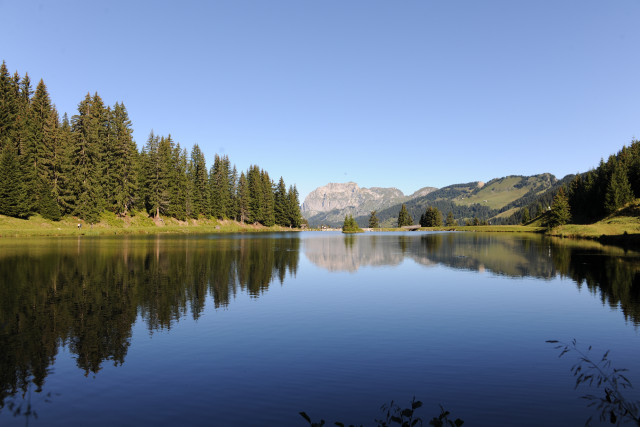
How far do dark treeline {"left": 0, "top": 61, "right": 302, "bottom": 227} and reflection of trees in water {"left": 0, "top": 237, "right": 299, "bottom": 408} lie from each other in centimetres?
5016

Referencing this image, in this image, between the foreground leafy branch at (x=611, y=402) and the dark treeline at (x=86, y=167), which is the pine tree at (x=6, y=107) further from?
the foreground leafy branch at (x=611, y=402)

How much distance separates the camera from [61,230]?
8081 cm

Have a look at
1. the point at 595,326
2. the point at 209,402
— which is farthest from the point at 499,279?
the point at 209,402

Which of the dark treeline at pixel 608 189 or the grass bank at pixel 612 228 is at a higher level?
the dark treeline at pixel 608 189

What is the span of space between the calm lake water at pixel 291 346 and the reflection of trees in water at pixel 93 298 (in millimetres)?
110

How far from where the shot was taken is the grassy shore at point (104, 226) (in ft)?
253

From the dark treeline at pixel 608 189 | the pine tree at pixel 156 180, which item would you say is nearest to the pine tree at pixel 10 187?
the pine tree at pixel 156 180

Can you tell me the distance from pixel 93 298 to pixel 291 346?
45.7ft

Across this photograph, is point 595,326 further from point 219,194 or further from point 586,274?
point 219,194

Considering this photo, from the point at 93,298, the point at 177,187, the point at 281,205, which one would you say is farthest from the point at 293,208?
the point at 93,298

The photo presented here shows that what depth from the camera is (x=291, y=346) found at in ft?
50.8

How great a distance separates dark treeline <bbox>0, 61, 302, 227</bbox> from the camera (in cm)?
8369

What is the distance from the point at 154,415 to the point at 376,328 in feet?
36.1

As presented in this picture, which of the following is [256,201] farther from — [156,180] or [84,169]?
[84,169]
